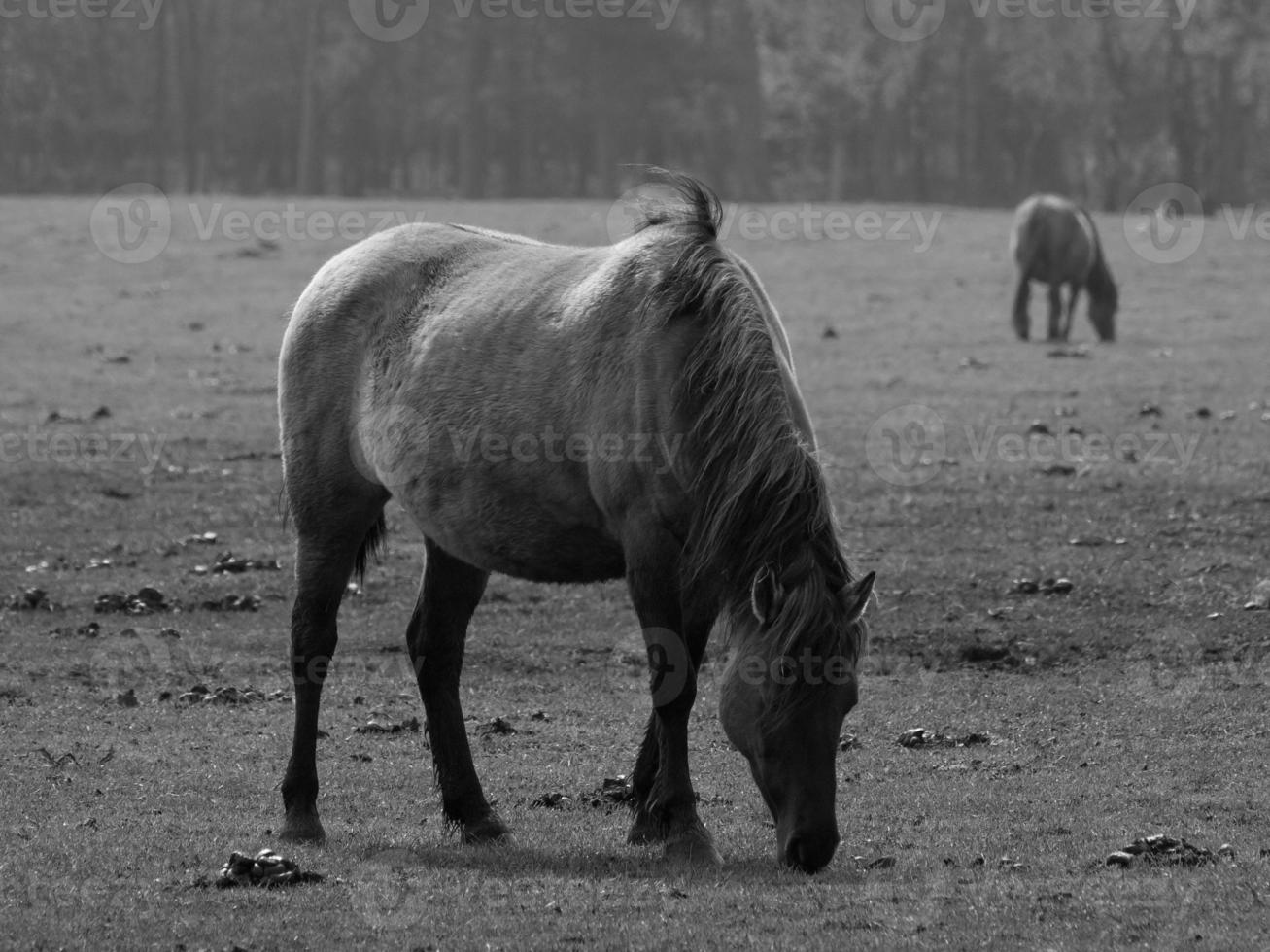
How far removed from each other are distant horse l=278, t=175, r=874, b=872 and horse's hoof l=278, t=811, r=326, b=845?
0.01 metres

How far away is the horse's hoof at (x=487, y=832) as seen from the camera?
Answer: 25.0 feet

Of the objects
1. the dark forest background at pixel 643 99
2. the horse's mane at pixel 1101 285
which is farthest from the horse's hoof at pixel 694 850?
the dark forest background at pixel 643 99

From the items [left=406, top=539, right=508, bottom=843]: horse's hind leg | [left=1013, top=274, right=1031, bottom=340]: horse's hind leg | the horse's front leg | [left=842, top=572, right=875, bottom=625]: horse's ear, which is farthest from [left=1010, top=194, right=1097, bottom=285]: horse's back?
[left=842, top=572, right=875, bottom=625]: horse's ear

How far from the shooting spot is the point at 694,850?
22.7 feet

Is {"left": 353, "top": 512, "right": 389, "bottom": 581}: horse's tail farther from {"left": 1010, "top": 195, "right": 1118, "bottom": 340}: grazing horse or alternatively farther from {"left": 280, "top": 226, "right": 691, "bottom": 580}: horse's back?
{"left": 1010, "top": 195, "right": 1118, "bottom": 340}: grazing horse

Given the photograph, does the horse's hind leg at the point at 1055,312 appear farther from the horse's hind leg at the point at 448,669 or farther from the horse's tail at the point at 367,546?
the horse's hind leg at the point at 448,669

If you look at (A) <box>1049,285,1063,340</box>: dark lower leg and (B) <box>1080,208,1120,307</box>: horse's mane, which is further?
(B) <box>1080,208,1120,307</box>: horse's mane

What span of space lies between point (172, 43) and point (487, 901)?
70.0 meters

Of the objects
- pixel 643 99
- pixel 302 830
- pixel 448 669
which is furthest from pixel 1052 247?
pixel 643 99

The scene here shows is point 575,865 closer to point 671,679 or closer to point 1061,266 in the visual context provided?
point 671,679

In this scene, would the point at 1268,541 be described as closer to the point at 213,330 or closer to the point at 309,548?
the point at 309,548

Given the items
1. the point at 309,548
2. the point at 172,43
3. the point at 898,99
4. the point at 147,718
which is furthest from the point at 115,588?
the point at 172,43

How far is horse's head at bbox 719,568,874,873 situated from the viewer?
251 inches

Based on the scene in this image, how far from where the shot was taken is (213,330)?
30703 millimetres
